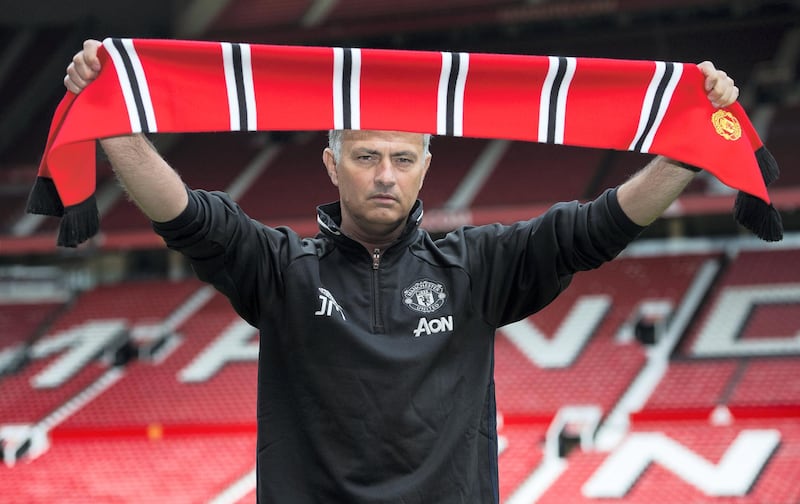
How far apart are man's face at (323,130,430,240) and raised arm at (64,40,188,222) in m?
0.38

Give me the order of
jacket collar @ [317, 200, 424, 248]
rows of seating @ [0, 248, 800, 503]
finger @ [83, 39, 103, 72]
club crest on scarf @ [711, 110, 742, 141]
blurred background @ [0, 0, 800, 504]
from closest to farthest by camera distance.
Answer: finger @ [83, 39, 103, 72]
jacket collar @ [317, 200, 424, 248]
club crest on scarf @ [711, 110, 742, 141]
rows of seating @ [0, 248, 800, 503]
blurred background @ [0, 0, 800, 504]

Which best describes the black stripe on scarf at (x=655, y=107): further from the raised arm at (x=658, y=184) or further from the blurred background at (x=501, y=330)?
the blurred background at (x=501, y=330)

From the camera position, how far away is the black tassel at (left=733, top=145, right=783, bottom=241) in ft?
7.71

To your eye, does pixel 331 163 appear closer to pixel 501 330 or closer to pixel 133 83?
pixel 133 83

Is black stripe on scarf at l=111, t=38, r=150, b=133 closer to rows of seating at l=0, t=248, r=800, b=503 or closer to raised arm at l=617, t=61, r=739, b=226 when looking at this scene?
raised arm at l=617, t=61, r=739, b=226

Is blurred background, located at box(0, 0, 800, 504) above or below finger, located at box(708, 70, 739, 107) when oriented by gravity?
below

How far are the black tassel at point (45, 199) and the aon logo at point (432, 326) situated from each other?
85 centimetres

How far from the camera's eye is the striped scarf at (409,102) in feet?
7.20

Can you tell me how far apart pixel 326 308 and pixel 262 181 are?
14485mm

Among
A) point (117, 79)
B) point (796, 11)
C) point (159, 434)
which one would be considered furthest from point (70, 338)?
point (117, 79)

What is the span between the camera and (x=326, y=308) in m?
2.13

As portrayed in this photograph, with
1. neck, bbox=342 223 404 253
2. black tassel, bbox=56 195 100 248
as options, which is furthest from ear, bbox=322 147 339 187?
black tassel, bbox=56 195 100 248

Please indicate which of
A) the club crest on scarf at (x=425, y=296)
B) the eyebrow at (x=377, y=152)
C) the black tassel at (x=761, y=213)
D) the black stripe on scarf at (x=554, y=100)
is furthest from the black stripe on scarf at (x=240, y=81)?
the black tassel at (x=761, y=213)

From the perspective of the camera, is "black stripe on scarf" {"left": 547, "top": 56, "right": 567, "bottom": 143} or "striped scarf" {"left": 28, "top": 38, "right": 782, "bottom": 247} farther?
"black stripe on scarf" {"left": 547, "top": 56, "right": 567, "bottom": 143}
